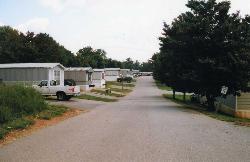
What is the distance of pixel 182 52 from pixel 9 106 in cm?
1654

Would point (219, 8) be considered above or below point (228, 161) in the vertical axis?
above

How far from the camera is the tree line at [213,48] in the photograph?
92.4 ft

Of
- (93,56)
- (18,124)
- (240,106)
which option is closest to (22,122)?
(18,124)

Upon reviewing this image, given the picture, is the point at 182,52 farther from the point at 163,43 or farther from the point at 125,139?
the point at 125,139

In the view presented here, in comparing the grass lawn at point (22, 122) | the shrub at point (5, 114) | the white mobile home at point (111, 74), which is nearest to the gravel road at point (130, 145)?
the grass lawn at point (22, 122)

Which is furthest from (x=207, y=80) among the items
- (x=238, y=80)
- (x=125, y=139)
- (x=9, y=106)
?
(x=125, y=139)

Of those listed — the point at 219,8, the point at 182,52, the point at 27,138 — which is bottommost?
the point at 27,138

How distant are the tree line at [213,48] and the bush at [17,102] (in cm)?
1201

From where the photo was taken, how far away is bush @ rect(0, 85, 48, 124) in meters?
17.1

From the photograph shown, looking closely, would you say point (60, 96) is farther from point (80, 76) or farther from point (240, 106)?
point (80, 76)

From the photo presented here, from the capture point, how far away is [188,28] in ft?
96.1

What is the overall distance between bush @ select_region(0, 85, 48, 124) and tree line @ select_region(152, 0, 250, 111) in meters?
12.0

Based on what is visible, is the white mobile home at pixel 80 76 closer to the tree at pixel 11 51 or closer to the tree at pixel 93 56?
the tree at pixel 11 51

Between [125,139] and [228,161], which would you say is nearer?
[228,161]
